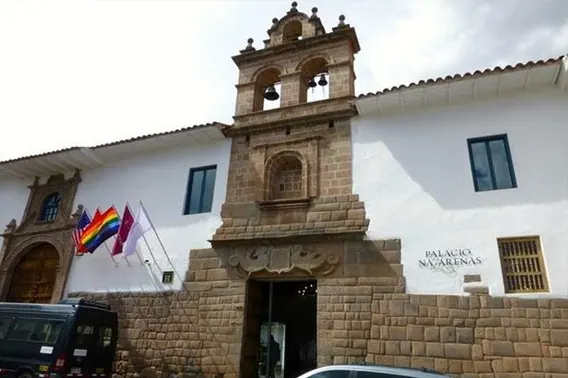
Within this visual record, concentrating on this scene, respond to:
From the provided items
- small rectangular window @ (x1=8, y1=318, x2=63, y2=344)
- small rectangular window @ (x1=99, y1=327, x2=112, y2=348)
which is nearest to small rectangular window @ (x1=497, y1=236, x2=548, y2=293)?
small rectangular window @ (x1=99, y1=327, x2=112, y2=348)

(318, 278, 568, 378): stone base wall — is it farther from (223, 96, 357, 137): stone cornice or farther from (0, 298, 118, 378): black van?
(0, 298, 118, 378): black van

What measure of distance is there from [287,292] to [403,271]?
2969mm

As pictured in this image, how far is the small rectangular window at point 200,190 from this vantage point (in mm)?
10586

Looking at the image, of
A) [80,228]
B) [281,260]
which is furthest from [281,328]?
[80,228]

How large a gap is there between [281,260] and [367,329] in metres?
2.35

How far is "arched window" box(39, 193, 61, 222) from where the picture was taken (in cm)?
1263

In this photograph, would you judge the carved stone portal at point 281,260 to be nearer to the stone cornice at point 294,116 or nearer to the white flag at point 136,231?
the white flag at point 136,231

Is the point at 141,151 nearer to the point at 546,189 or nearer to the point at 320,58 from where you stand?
the point at 320,58

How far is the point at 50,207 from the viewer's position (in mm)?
12820

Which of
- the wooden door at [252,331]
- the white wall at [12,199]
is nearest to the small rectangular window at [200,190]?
the wooden door at [252,331]

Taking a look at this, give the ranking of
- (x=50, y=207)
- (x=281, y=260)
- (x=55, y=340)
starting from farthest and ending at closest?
(x=50, y=207) → (x=281, y=260) → (x=55, y=340)

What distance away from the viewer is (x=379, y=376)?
4270 millimetres

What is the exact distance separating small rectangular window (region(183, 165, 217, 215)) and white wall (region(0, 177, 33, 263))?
6289mm

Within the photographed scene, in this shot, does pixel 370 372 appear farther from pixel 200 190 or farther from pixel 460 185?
pixel 200 190
